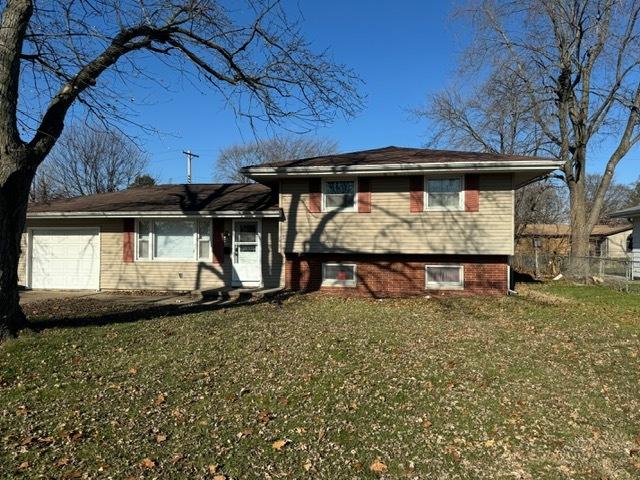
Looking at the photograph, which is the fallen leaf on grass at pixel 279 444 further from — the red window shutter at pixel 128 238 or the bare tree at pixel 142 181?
the bare tree at pixel 142 181

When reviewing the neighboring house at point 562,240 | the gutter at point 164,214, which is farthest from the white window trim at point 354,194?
the neighboring house at point 562,240

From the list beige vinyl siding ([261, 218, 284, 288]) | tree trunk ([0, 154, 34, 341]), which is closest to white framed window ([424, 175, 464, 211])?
beige vinyl siding ([261, 218, 284, 288])

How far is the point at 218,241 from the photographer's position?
15211mm

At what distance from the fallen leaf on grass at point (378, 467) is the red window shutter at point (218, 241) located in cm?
1184

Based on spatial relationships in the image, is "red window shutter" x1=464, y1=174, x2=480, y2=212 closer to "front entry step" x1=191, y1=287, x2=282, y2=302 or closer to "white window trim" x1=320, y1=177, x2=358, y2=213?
"white window trim" x1=320, y1=177, x2=358, y2=213

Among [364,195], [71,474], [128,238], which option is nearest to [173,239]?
[128,238]

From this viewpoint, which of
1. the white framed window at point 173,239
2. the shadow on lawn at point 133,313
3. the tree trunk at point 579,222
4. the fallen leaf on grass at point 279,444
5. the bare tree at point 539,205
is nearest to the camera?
the fallen leaf on grass at point 279,444

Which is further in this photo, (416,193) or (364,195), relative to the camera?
(364,195)

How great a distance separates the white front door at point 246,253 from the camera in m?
15.1

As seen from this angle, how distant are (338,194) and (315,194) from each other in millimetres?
658

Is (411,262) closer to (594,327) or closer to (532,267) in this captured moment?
(594,327)

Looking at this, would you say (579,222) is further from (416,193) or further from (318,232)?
(318,232)

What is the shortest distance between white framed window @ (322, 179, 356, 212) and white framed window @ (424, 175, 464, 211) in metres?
2.06

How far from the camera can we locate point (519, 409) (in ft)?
16.4
